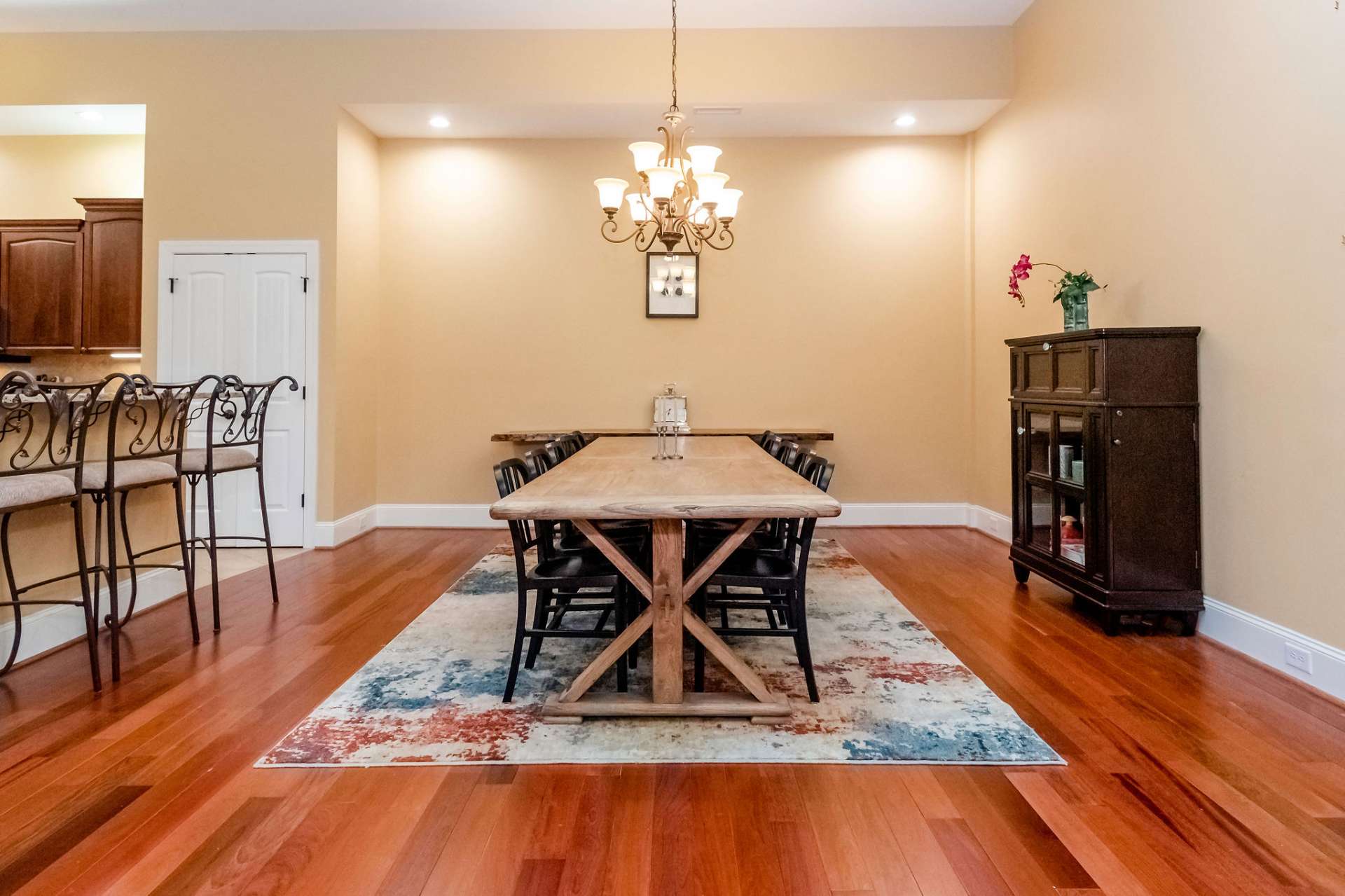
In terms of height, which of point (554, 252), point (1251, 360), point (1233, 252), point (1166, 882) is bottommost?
point (1166, 882)

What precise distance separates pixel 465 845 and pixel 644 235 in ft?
15.7

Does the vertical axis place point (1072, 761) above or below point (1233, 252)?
below

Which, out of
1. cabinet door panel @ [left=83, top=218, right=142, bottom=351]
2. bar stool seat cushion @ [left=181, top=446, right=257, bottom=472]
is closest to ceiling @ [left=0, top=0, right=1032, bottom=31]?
cabinet door panel @ [left=83, top=218, right=142, bottom=351]

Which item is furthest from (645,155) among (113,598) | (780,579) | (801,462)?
(113,598)

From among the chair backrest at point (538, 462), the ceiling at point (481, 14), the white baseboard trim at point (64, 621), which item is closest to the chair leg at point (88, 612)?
the white baseboard trim at point (64, 621)

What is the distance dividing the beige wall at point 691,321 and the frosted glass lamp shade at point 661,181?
248 cm

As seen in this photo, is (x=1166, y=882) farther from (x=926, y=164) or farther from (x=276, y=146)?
(x=276, y=146)

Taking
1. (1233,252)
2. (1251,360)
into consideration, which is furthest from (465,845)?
(1233,252)

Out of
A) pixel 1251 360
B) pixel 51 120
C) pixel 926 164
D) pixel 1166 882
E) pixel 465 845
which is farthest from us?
pixel 926 164

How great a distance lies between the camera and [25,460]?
244 centimetres

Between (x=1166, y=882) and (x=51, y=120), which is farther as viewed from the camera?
(x=51, y=120)

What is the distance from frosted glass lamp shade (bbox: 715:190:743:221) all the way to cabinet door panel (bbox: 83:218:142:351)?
458 cm

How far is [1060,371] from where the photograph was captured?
3.36 meters

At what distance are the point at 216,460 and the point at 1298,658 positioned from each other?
447 centimetres
